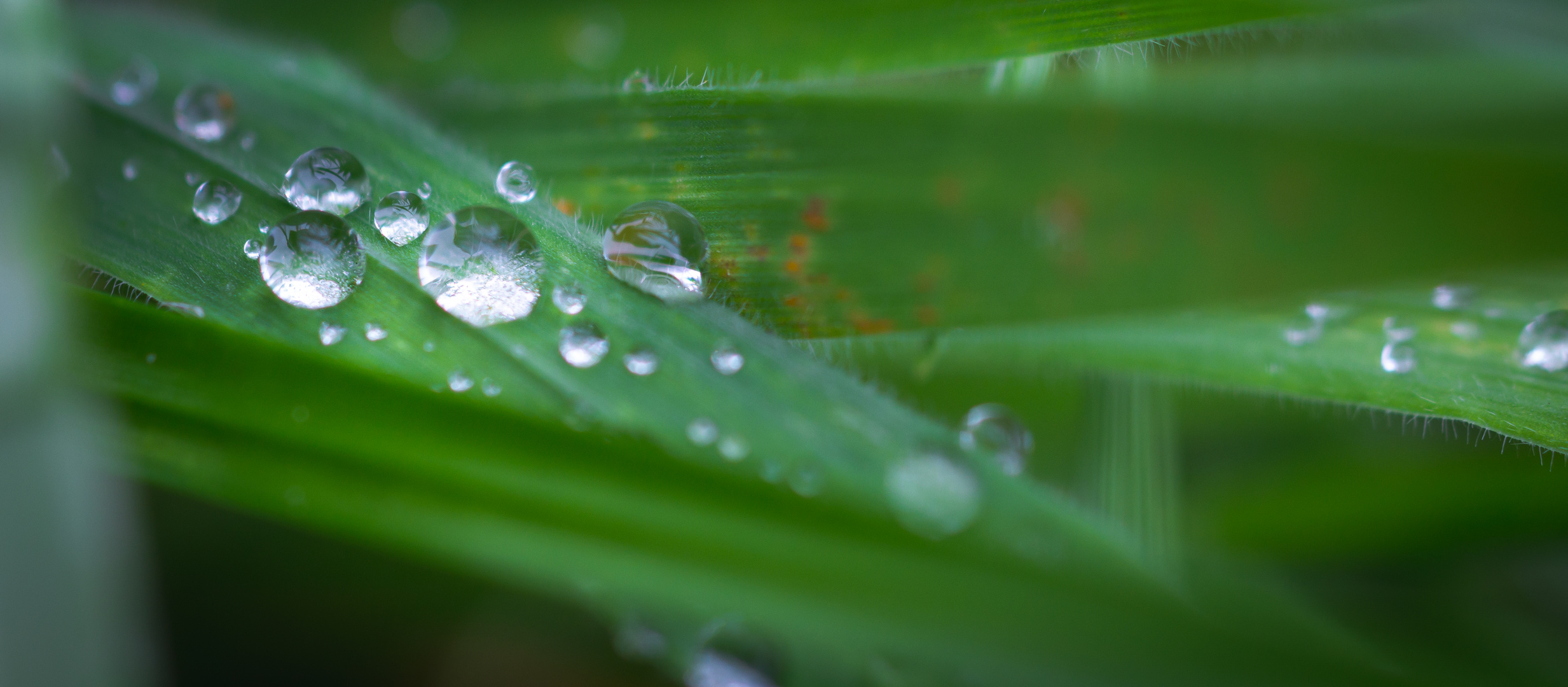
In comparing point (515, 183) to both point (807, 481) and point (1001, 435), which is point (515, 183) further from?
point (1001, 435)

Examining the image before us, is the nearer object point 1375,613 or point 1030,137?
point 1030,137

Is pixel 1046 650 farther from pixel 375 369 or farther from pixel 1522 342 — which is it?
pixel 375 369

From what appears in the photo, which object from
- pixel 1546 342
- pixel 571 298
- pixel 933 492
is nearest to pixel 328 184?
pixel 571 298

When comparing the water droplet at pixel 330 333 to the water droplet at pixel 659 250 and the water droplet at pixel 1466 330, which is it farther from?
the water droplet at pixel 1466 330

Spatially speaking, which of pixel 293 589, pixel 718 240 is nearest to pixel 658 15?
pixel 718 240

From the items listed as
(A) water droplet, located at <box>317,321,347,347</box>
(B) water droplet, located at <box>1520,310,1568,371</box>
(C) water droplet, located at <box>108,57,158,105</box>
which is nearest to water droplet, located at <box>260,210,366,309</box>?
(A) water droplet, located at <box>317,321,347,347</box>

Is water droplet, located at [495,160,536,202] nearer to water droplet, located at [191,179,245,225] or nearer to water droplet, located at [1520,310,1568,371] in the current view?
water droplet, located at [191,179,245,225]

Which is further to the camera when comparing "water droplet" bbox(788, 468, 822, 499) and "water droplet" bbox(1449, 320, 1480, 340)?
"water droplet" bbox(1449, 320, 1480, 340)
